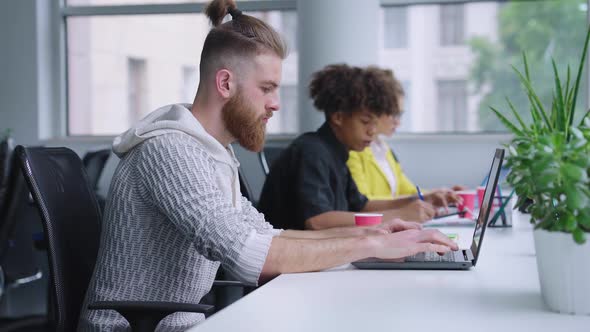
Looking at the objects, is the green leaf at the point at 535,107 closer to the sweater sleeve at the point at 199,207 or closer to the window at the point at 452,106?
the sweater sleeve at the point at 199,207

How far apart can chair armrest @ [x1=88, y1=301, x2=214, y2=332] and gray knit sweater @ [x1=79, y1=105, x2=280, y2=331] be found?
4 cm

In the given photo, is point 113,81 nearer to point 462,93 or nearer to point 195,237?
point 462,93

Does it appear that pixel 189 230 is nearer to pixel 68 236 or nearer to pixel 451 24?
pixel 68 236

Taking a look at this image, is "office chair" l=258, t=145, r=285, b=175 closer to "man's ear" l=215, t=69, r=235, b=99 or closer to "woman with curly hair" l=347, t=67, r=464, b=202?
"woman with curly hair" l=347, t=67, r=464, b=202

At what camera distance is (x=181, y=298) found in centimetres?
173

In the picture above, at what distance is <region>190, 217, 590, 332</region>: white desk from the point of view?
1.19 metres

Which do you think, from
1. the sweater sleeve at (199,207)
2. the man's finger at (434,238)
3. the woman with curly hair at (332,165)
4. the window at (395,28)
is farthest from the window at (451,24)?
the sweater sleeve at (199,207)

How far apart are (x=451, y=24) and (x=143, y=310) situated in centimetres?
384

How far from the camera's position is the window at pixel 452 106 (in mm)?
5020

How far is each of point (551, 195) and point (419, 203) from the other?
1.66m

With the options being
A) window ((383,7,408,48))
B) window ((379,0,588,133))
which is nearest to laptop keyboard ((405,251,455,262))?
window ((379,0,588,133))

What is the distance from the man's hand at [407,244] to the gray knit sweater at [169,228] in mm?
243

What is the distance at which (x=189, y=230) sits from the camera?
1.61m

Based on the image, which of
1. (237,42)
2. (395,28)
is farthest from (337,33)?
(237,42)
